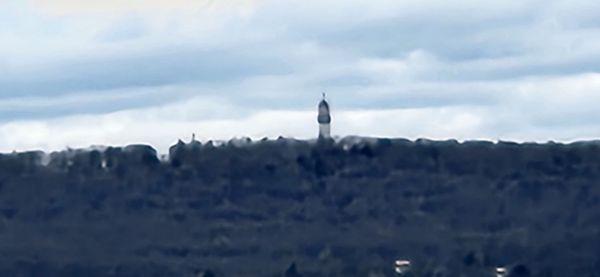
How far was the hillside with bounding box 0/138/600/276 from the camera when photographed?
39.1 m

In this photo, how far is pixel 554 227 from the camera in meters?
39.5

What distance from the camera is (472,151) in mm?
40906

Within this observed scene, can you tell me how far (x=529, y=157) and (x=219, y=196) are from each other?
825 cm

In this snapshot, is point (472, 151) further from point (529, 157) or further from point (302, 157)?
point (302, 157)

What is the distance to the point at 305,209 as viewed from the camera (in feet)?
131

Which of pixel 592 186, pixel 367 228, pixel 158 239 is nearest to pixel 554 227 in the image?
pixel 592 186

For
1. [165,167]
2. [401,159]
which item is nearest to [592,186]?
[401,159]

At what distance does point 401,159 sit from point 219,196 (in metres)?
4.84

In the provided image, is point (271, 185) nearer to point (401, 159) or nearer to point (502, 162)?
point (401, 159)

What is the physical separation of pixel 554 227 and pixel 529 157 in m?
2.22

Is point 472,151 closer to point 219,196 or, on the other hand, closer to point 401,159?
point 401,159

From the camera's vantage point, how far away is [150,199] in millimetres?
40594

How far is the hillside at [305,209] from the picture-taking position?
128 ft

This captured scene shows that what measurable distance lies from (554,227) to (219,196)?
8687mm
